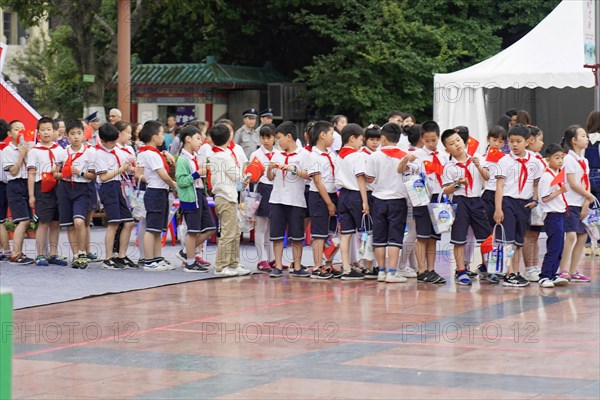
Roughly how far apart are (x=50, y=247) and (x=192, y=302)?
10.7 ft

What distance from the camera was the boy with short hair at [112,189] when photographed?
43.6 ft

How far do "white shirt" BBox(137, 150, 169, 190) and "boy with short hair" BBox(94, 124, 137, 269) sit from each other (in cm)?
18

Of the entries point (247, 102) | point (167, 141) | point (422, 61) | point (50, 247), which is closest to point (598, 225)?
point (50, 247)

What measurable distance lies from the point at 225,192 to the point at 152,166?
2.92ft

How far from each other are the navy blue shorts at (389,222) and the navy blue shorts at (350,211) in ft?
0.68

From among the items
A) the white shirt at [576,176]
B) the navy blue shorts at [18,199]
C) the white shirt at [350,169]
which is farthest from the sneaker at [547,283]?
the navy blue shorts at [18,199]

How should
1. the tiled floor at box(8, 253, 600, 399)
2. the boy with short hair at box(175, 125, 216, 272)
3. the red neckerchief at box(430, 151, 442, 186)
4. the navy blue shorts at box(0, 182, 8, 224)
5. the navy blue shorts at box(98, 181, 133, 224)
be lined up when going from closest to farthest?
the tiled floor at box(8, 253, 600, 399), the red neckerchief at box(430, 151, 442, 186), the boy with short hair at box(175, 125, 216, 272), the navy blue shorts at box(98, 181, 133, 224), the navy blue shorts at box(0, 182, 8, 224)

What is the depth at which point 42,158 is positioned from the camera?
44.6ft

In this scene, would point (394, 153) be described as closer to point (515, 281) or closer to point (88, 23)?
point (515, 281)

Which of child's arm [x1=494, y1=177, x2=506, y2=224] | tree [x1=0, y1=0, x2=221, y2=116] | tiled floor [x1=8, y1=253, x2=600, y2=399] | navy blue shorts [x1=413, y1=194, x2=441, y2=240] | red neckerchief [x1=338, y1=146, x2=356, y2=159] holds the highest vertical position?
tree [x1=0, y1=0, x2=221, y2=116]

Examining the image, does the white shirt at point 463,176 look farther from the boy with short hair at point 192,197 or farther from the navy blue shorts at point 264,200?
the boy with short hair at point 192,197

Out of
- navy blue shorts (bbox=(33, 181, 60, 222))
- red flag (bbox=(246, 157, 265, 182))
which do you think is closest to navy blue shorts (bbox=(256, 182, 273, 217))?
red flag (bbox=(246, 157, 265, 182))

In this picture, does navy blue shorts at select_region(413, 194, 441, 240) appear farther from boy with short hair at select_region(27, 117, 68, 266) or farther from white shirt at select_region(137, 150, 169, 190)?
boy with short hair at select_region(27, 117, 68, 266)

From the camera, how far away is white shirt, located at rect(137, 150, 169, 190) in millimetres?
13234
